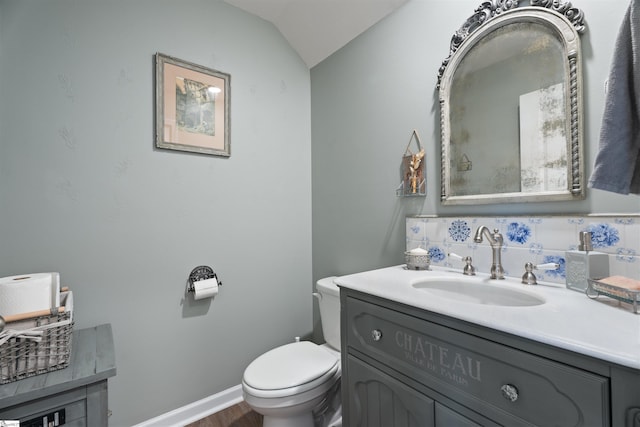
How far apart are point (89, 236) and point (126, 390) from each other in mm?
802

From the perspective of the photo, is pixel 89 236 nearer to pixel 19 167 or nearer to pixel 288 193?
pixel 19 167

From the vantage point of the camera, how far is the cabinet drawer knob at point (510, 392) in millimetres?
638

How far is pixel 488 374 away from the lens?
68cm

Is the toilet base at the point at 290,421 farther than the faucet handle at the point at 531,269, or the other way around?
the toilet base at the point at 290,421

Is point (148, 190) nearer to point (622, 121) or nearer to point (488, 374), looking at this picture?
point (488, 374)

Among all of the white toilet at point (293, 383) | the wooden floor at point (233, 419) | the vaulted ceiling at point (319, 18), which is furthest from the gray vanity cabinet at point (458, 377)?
the vaulted ceiling at point (319, 18)

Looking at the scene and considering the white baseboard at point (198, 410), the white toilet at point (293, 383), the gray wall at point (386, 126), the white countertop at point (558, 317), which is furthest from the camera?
the white baseboard at point (198, 410)

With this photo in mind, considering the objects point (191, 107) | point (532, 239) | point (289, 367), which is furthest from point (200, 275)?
point (532, 239)

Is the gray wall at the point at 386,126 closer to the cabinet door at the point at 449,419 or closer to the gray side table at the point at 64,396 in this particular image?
the cabinet door at the point at 449,419

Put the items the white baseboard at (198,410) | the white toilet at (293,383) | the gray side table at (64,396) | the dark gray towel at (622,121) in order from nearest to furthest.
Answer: the dark gray towel at (622,121), the gray side table at (64,396), the white toilet at (293,383), the white baseboard at (198,410)

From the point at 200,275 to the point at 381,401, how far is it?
1169 millimetres

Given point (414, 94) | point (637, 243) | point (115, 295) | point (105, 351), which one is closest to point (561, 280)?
point (637, 243)

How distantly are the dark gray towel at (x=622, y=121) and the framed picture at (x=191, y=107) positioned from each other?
5.48 ft

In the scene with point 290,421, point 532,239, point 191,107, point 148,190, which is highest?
point 191,107
